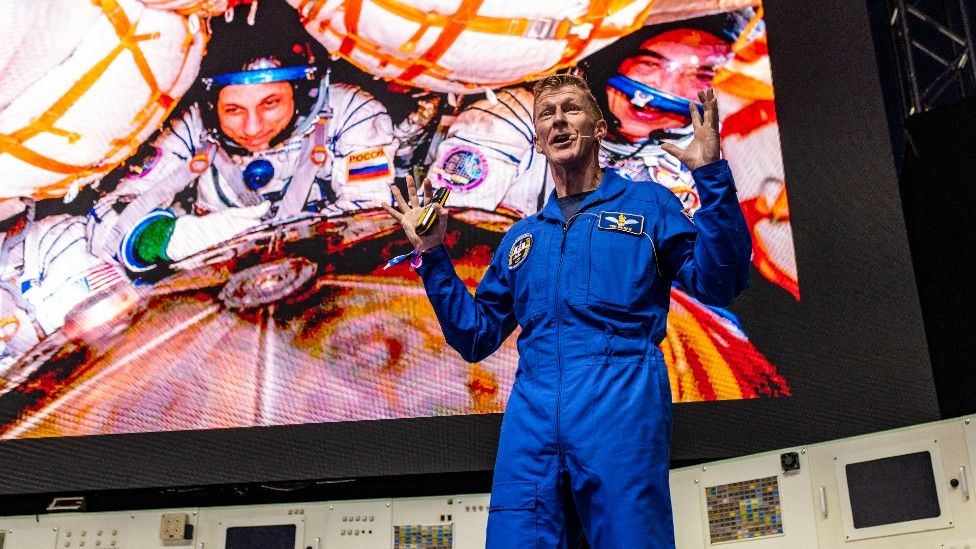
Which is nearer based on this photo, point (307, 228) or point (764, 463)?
point (764, 463)

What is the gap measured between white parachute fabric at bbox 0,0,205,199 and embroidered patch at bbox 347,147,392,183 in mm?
891

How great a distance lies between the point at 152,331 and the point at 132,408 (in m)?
0.32

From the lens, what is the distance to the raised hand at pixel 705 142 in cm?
196

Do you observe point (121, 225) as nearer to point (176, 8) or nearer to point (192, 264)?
point (192, 264)

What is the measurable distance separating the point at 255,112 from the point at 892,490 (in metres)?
2.97

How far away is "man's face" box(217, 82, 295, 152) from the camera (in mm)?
4574

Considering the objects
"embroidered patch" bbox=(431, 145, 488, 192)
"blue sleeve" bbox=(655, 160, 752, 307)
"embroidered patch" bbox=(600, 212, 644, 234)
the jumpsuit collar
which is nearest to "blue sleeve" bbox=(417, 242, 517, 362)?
the jumpsuit collar

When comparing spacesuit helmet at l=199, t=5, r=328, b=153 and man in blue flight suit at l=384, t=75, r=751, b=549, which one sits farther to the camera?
spacesuit helmet at l=199, t=5, r=328, b=153

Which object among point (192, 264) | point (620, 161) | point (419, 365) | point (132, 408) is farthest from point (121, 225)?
point (620, 161)

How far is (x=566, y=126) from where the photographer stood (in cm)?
227

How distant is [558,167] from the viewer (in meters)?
2.31

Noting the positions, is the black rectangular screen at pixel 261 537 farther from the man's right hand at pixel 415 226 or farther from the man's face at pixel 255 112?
the man's right hand at pixel 415 226

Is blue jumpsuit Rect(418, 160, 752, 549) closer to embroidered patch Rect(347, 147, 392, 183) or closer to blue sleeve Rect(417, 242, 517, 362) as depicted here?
blue sleeve Rect(417, 242, 517, 362)

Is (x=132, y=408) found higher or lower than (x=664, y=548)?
higher
